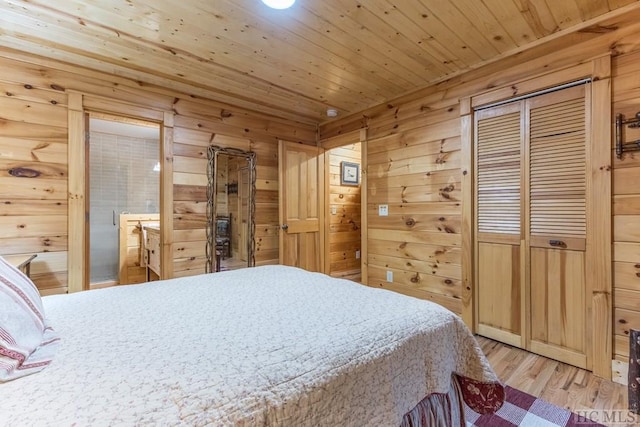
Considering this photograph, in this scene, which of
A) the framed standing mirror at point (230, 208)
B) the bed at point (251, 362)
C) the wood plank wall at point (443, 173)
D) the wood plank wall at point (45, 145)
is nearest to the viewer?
the bed at point (251, 362)

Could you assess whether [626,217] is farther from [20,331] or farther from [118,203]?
[118,203]

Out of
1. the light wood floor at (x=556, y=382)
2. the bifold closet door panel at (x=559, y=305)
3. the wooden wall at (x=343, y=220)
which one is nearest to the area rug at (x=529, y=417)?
the light wood floor at (x=556, y=382)

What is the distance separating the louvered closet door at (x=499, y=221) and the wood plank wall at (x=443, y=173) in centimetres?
16

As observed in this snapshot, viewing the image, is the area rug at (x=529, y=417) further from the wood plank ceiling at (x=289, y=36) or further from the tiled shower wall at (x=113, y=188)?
the tiled shower wall at (x=113, y=188)

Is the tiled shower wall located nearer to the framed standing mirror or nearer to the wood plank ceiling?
the framed standing mirror

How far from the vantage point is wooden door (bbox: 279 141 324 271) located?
3.66 metres

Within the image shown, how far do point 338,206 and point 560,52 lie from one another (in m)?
3.00

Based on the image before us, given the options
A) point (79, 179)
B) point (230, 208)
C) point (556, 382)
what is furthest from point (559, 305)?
point (79, 179)

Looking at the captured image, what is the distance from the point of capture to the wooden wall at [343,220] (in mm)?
4484

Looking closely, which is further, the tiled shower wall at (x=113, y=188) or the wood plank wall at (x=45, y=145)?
the tiled shower wall at (x=113, y=188)

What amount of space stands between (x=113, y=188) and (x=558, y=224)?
5445 mm

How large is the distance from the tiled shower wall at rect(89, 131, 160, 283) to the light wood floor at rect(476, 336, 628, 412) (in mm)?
4963

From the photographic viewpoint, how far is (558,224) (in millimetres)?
2162

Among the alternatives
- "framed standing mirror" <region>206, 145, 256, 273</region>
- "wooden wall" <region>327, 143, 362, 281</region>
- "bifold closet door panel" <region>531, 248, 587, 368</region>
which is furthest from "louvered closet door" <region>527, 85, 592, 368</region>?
"framed standing mirror" <region>206, 145, 256, 273</region>
